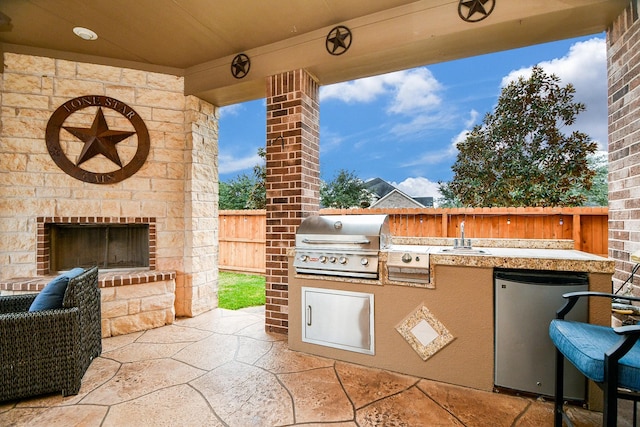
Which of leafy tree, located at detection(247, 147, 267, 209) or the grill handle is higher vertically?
leafy tree, located at detection(247, 147, 267, 209)

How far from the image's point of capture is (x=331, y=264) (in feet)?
8.00

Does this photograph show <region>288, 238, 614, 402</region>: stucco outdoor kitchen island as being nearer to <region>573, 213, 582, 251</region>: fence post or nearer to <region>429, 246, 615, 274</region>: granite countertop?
<region>429, 246, 615, 274</region>: granite countertop

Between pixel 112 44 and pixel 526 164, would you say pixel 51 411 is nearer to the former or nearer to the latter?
pixel 112 44

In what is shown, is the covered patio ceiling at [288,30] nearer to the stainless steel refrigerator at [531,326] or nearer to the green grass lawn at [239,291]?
the stainless steel refrigerator at [531,326]

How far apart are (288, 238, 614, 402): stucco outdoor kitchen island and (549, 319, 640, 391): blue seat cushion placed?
350 mm

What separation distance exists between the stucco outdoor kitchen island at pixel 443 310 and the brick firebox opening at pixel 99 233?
2239 millimetres

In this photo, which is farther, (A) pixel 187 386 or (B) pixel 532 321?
(A) pixel 187 386

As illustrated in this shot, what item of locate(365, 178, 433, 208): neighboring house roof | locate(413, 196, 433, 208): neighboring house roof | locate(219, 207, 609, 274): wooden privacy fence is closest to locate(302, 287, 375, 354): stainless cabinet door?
locate(219, 207, 609, 274): wooden privacy fence

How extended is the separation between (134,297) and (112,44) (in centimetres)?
265

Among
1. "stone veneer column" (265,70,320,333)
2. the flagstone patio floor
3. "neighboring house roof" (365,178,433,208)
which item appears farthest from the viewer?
"neighboring house roof" (365,178,433,208)

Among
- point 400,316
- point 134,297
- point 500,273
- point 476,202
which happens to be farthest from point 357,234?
point 476,202

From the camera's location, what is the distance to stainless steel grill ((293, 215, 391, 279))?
2301 millimetres

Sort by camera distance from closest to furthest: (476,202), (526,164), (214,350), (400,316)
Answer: (400,316), (214,350), (526,164), (476,202)

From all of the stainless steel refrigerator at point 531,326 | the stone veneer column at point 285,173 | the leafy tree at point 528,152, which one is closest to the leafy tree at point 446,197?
the leafy tree at point 528,152
